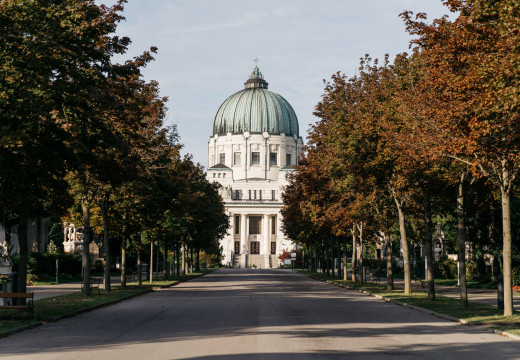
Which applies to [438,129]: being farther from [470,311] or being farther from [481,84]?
[470,311]

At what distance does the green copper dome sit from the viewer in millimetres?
162875

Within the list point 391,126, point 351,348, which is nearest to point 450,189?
point 391,126

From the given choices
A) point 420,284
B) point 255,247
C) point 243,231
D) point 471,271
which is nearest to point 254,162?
point 243,231

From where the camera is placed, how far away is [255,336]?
16094 mm

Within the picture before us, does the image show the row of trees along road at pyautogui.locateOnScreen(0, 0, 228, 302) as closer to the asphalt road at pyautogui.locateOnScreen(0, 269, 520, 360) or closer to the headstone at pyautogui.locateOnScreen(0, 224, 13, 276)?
the asphalt road at pyautogui.locateOnScreen(0, 269, 520, 360)

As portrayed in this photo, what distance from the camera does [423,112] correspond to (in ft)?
74.3

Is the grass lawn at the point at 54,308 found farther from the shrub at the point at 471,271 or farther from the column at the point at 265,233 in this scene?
the column at the point at 265,233

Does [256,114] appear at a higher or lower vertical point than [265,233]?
higher

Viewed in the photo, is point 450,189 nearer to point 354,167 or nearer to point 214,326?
point 354,167

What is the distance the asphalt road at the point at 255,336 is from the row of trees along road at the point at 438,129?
484 centimetres

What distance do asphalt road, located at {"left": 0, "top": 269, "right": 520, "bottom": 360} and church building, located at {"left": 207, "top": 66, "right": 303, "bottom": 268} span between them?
134753mm

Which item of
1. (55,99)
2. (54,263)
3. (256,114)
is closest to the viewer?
(55,99)

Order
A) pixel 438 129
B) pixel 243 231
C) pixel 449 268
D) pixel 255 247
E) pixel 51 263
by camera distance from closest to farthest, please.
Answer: pixel 438 129 → pixel 51 263 → pixel 449 268 → pixel 243 231 → pixel 255 247

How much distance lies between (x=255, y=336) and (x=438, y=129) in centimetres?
1036
